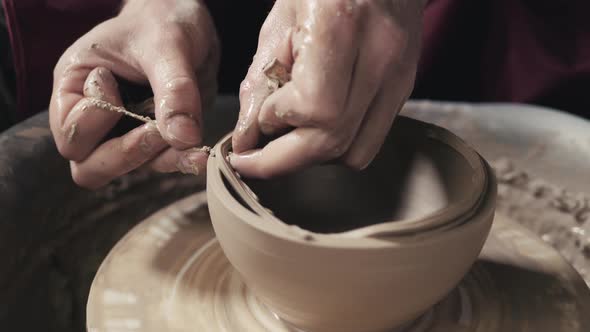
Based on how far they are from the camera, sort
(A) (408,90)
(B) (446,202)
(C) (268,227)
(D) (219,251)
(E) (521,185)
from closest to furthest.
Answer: (C) (268,227)
(A) (408,90)
(B) (446,202)
(D) (219,251)
(E) (521,185)

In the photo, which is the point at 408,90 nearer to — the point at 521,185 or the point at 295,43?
the point at 295,43

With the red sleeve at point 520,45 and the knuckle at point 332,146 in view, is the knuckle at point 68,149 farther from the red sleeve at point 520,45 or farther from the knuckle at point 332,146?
the red sleeve at point 520,45

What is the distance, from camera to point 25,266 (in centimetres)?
111

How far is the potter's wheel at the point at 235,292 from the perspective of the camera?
0.90m

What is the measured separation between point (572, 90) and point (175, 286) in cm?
114

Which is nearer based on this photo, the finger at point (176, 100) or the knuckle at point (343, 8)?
the knuckle at point (343, 8)

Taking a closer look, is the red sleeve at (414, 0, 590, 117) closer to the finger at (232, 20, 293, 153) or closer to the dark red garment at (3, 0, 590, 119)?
the dark red garment at (3, 0, 590, 119)

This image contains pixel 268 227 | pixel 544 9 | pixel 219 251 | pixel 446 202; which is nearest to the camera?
pixel 268 227

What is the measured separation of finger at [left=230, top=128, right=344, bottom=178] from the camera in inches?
30.3

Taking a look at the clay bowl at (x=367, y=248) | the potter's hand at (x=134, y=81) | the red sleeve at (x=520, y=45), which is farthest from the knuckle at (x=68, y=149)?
the red sleeve at (x=520, y=45)

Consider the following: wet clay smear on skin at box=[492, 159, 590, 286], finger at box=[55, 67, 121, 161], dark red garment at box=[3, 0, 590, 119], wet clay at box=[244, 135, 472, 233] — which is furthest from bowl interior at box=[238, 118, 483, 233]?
dark red garment at box=[3, 0, 590, 119]

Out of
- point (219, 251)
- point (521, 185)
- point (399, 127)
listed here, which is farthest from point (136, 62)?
point (521, 185)

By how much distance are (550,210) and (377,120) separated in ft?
2.35

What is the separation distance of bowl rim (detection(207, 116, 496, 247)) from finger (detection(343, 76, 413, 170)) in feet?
0.39
